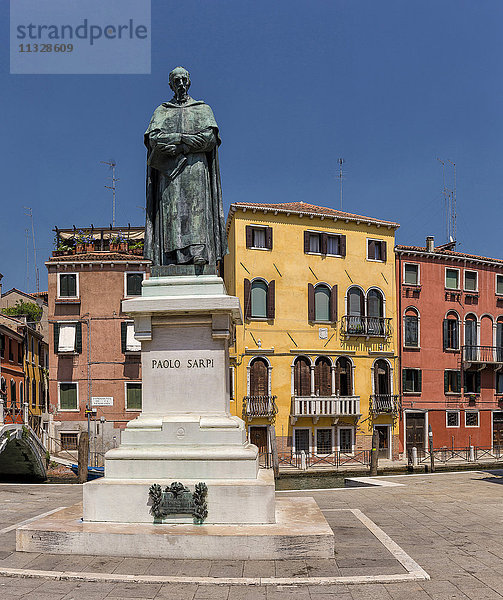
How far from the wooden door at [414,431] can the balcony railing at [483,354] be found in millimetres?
4985

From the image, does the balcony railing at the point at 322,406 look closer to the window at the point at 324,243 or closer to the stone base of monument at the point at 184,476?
the window at the point at 324,243

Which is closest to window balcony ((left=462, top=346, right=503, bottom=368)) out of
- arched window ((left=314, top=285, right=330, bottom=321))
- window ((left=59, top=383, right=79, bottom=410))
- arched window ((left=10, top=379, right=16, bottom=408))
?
arched window ((left=314, top=285, right=330, bottom=321))

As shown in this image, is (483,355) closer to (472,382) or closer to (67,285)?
(472,382)

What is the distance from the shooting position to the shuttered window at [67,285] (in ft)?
132

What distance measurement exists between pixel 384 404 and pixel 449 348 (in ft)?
19.8

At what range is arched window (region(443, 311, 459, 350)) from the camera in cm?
4197

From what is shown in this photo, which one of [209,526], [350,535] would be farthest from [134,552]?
[350,535]

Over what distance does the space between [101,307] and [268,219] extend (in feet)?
37.2

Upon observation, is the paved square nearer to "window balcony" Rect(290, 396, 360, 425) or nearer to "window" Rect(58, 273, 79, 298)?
"window balcony" Rect(290, 396, 360, 425)

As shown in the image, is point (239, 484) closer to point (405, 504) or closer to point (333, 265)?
point (405, 504)

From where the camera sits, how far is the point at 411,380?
40.6m

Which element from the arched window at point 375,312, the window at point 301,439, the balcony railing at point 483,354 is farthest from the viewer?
the balcony railing at point 483,354

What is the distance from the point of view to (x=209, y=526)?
810 centimetres

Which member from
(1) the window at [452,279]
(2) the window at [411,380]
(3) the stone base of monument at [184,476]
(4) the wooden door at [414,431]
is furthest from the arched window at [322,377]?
(3) the stone base of monument at [184,476]
